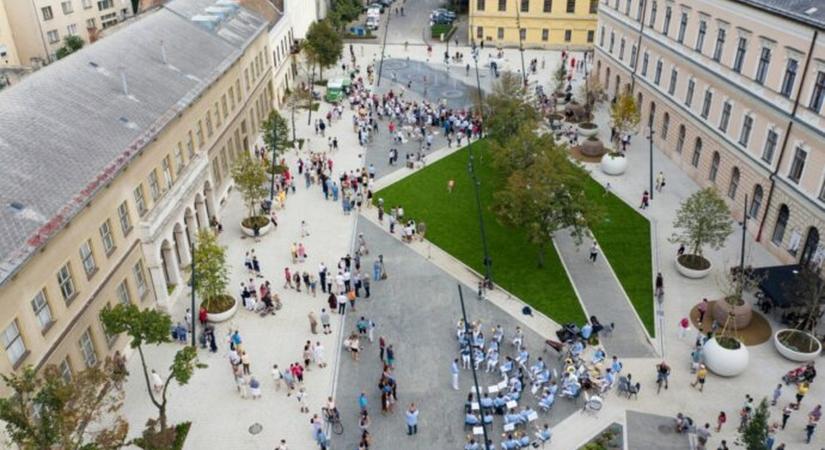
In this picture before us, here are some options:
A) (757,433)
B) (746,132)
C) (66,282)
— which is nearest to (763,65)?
(746,132)

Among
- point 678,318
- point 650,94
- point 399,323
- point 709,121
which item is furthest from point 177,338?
point 650,94

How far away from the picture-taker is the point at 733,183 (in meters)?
39.3

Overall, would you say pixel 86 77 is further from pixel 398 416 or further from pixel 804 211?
pixel 804 211

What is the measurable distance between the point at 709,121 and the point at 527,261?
655 inches

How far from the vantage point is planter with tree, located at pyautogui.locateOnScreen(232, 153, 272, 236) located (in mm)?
36812

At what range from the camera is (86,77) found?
3089 centimetres

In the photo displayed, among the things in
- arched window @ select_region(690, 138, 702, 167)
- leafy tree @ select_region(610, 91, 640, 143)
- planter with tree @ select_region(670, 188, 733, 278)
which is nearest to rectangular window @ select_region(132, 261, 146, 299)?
planter with tree @ select_region(670, 188, 733, 278)

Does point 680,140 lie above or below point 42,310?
below

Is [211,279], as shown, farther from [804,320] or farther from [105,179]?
[804,320]

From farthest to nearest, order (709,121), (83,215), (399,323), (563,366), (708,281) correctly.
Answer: (709,121), (708,281), (399,323), (563,366), (83,215)

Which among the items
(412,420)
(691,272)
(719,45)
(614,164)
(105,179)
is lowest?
(691,272)

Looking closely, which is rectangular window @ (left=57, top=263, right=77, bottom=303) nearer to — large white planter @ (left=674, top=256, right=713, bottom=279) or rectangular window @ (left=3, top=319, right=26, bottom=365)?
rectangular window @ (left=3, top=319, right=26, bottom=365)

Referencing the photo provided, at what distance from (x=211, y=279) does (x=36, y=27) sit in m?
57.8

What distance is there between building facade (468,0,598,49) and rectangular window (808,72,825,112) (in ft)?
156
